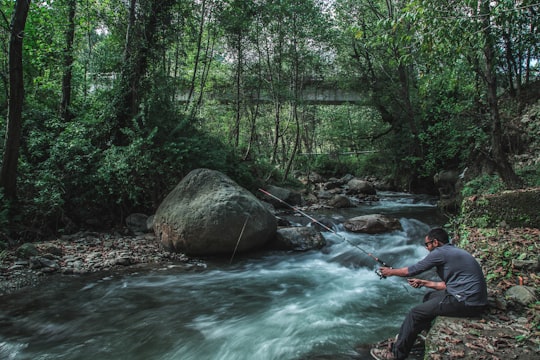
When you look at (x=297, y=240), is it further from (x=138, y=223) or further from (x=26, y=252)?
(x=26, y=252)

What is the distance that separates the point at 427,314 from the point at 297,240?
17.0 ft

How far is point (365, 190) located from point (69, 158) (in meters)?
13.5

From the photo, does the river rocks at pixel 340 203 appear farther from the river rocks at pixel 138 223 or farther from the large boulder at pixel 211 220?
the river rocks at pixel 138 223

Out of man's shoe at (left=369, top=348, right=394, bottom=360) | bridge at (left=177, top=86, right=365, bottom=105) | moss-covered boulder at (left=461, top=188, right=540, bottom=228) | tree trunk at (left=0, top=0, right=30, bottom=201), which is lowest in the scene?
man's shoe at (left=369, top=348, right=394, bottom=360)

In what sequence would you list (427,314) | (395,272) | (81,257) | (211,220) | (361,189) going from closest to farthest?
(427,314) < (395,272) < (81,257) < (211,220) < (361,189)

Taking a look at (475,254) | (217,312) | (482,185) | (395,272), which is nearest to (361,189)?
(482,185)

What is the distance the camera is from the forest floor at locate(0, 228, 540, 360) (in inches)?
122

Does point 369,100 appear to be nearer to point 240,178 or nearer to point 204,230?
point 240,178

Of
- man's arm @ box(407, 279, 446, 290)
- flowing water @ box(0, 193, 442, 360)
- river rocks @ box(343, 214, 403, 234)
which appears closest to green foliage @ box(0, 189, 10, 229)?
flowing water @ box(0, 193, 442, 360)

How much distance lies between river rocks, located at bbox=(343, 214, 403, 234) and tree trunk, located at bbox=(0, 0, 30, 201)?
8.55 m

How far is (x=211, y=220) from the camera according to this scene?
7383 millimetres

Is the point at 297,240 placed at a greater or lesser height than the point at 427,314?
lesser

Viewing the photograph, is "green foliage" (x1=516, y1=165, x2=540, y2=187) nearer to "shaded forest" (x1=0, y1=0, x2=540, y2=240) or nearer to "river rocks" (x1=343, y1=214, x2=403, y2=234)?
"shaded forest" (x1=0, y1=0, x2=540, y2=240)

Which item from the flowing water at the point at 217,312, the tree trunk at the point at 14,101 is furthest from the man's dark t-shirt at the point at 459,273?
the tree trunk at the point at 14,101
